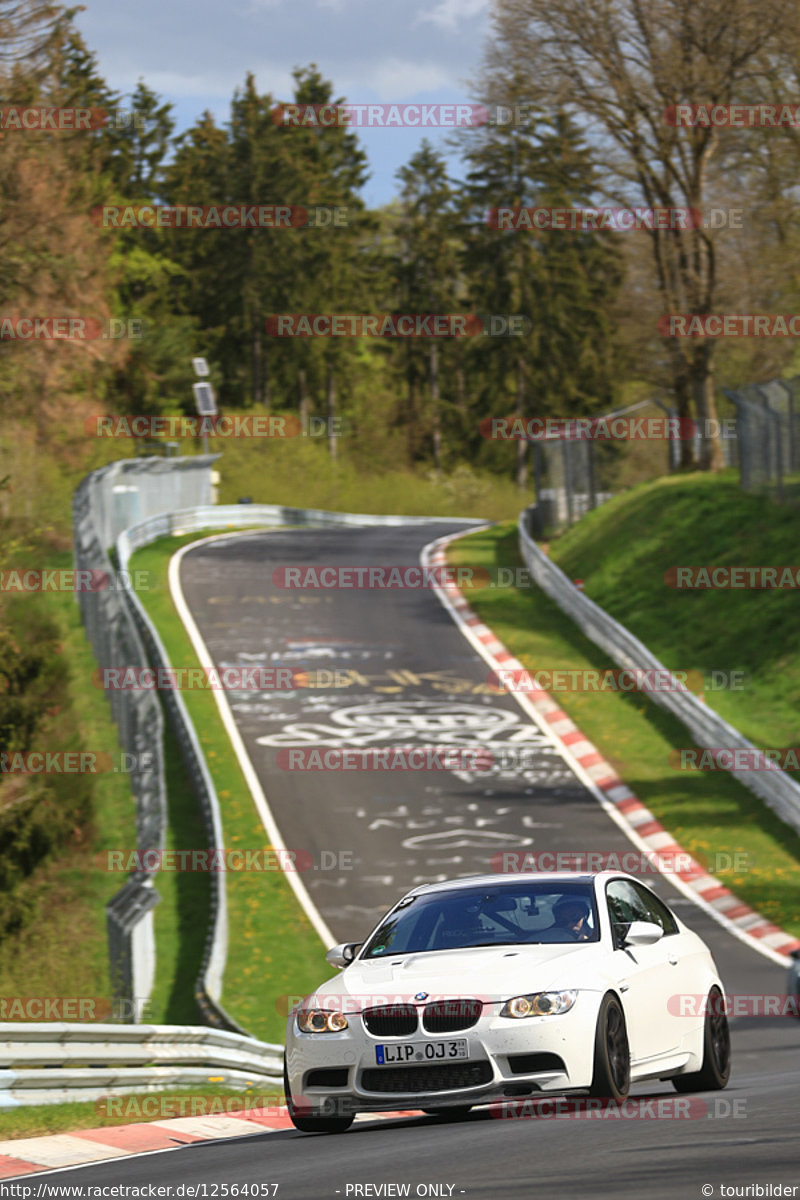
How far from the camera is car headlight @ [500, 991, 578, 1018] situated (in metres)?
8.24

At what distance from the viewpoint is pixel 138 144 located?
320ft

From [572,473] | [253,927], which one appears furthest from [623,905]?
[572,473]

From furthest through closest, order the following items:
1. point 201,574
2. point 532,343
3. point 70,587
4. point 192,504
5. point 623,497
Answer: point 532,343
point 192,504
point 623,497
point 201,574
point 70,587

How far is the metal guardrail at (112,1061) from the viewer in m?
10.2

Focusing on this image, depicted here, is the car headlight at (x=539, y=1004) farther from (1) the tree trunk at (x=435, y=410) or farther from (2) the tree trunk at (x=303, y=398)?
(1) the tree trunk at (x=435, y=410)

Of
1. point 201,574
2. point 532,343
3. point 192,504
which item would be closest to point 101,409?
point 192,504

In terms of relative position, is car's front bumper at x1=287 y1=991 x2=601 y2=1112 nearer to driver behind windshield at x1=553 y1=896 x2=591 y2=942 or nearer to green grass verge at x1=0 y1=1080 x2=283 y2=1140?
driver behind windshield at x1=553 y1=896 x2=591 y2=942

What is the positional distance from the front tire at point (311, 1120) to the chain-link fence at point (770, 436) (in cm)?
2843

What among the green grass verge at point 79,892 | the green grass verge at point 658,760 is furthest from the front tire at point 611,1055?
the green grass verge at point 79,892

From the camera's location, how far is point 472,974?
8.53 m

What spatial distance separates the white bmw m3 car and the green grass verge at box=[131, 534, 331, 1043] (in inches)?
345

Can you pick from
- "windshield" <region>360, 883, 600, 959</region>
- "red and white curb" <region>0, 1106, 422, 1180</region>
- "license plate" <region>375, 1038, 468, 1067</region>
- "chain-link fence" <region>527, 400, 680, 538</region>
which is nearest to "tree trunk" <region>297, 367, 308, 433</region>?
"chain-link fence" <region>527, 400, 680, 538</region>

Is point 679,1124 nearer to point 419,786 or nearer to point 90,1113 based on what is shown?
point 90,1113

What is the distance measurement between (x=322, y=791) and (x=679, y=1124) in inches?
735
